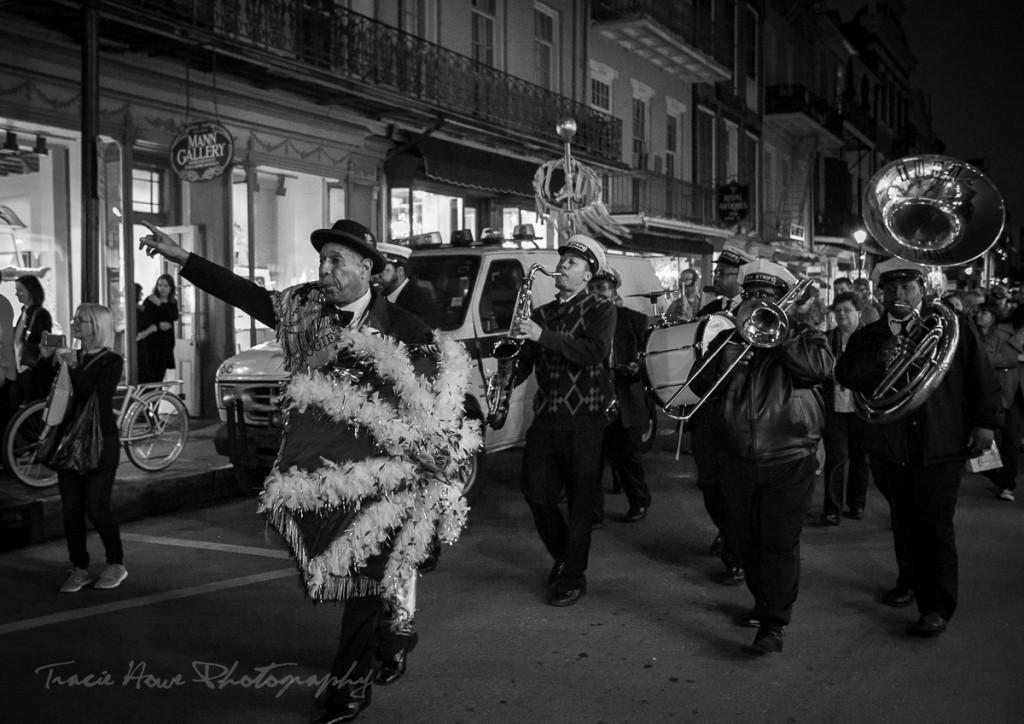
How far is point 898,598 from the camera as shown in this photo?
5.67 metres

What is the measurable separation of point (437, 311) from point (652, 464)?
3.23 metres

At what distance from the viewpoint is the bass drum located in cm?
508

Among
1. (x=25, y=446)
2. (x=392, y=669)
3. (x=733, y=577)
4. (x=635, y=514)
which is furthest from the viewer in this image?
(x=25, y=446)

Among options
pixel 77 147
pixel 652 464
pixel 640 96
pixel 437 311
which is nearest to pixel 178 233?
pixel 77 147

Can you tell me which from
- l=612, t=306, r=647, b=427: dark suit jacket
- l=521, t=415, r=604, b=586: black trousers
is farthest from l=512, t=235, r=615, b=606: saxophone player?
l=612, t=306, r=647, b=427: dark suit jacket

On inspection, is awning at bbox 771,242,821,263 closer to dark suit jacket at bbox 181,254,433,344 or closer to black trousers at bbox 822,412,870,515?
black trousers at bbox 822,412,870,515

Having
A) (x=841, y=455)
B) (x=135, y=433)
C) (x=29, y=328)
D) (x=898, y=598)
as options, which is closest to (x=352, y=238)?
(x=898, y=598)

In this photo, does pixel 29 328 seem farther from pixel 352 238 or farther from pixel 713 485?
pixel 352 238

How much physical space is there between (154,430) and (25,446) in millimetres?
1249

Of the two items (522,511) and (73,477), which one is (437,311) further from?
(73,477)

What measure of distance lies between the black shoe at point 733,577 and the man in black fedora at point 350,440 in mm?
2676

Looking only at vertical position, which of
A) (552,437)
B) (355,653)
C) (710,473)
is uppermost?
(552,437)

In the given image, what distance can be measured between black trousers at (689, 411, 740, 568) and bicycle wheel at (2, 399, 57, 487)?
5.30 m

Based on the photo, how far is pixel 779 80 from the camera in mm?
33656
